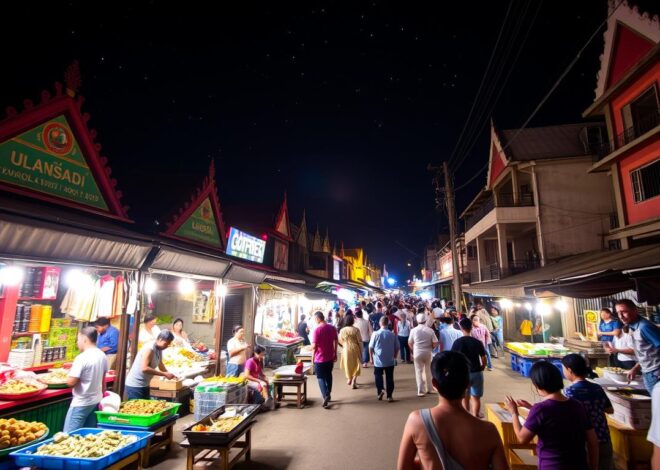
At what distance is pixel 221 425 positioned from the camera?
5.36 m

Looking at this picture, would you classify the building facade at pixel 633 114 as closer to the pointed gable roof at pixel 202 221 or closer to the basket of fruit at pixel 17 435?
the pointed gable roof at pixel 202 221

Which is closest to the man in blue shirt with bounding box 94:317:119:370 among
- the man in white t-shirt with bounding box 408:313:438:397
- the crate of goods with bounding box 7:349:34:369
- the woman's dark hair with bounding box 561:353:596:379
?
the crate of goods with bounding box 7:349:34:369

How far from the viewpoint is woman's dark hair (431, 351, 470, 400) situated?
2320 millimetres

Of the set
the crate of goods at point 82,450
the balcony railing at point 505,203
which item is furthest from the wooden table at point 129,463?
the balcony railing at point 505,203

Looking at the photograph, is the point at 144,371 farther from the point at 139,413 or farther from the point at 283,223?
the point at 283,223

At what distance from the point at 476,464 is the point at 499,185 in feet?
84.8

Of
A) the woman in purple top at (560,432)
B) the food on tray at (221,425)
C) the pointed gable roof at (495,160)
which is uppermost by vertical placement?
the pointed gable roof at (495,160)

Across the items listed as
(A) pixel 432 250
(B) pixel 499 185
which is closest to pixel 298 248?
(B) pixel 499 185

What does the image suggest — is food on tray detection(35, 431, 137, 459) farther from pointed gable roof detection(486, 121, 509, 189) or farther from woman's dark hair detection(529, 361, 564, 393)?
pointed gable roof detection(486, 121, 509, 189)

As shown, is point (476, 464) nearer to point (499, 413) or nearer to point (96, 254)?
point (499, 413)

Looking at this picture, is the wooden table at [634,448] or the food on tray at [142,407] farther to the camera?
the food on tray at [142,407]

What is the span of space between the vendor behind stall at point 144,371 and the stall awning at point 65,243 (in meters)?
1.57

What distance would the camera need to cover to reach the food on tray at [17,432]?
4299 millimetres

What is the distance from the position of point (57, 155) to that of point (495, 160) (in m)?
25.5
